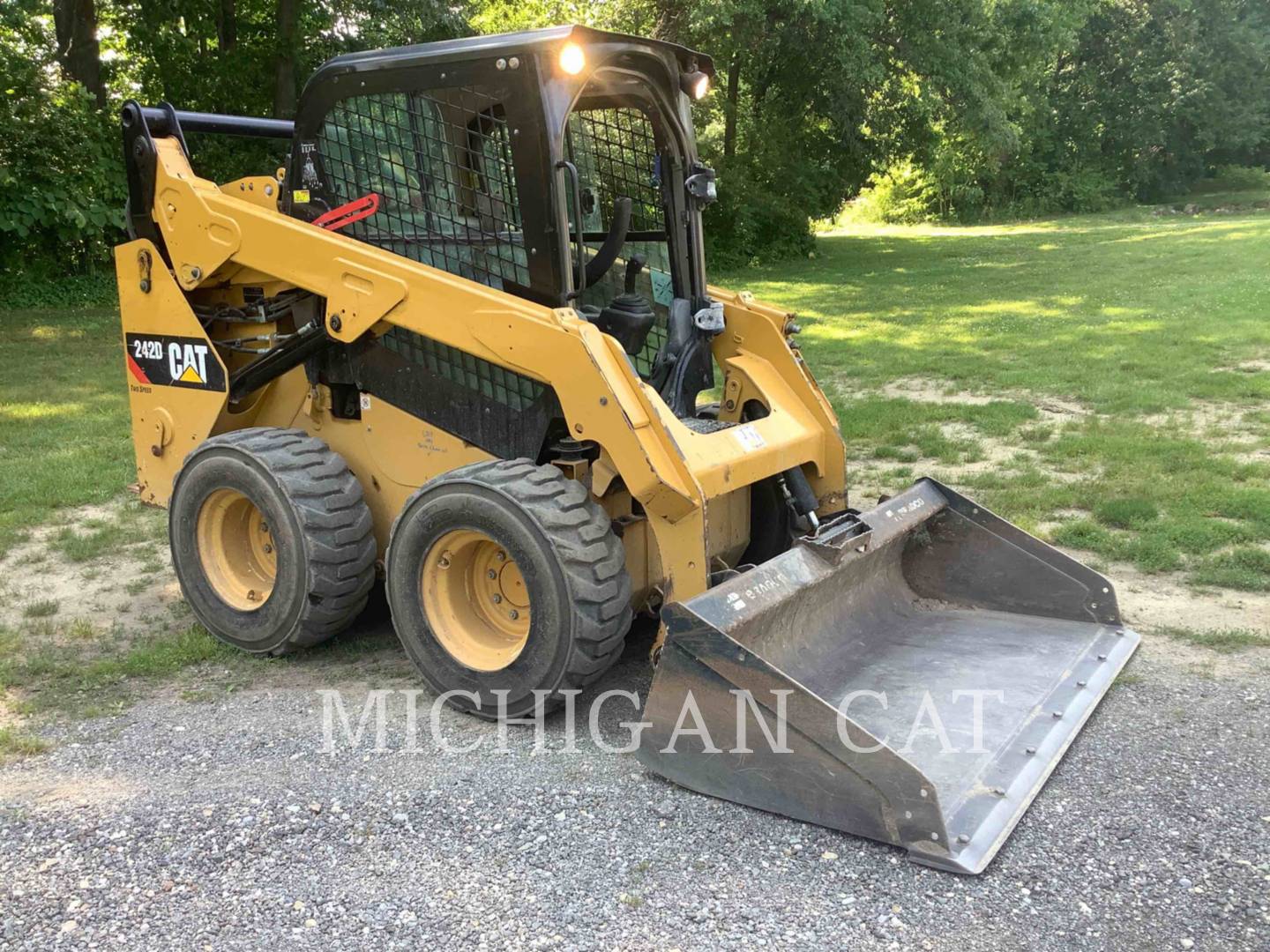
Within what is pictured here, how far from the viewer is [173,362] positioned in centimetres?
502

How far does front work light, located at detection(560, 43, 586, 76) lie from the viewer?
3895 mm

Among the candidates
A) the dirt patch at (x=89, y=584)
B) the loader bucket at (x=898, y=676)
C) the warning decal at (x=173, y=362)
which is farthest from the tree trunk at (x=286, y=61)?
the loader bucket at (x=898, y=676)

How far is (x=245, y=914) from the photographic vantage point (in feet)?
9.34

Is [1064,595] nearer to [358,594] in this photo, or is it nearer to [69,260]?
[358,594]

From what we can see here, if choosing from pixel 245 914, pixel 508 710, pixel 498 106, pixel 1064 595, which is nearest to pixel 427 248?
pixel 498 106

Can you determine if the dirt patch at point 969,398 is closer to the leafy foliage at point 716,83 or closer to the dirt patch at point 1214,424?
the dirt patch at point 1214,424

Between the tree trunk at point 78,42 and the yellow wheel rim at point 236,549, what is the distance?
14.1 m

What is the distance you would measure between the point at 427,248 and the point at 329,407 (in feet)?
2.74

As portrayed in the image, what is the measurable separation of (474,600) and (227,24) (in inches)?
683

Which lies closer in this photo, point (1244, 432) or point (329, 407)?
point (329, 407)

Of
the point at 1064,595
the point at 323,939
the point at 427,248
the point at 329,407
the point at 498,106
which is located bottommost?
the point at 323,939

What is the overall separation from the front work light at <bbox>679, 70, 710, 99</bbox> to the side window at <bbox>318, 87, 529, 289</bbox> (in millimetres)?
989

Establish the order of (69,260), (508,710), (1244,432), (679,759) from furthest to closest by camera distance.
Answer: (69,260) < (1244,432) < (508,710) < (679,759)

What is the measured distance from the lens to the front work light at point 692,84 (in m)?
4.66
